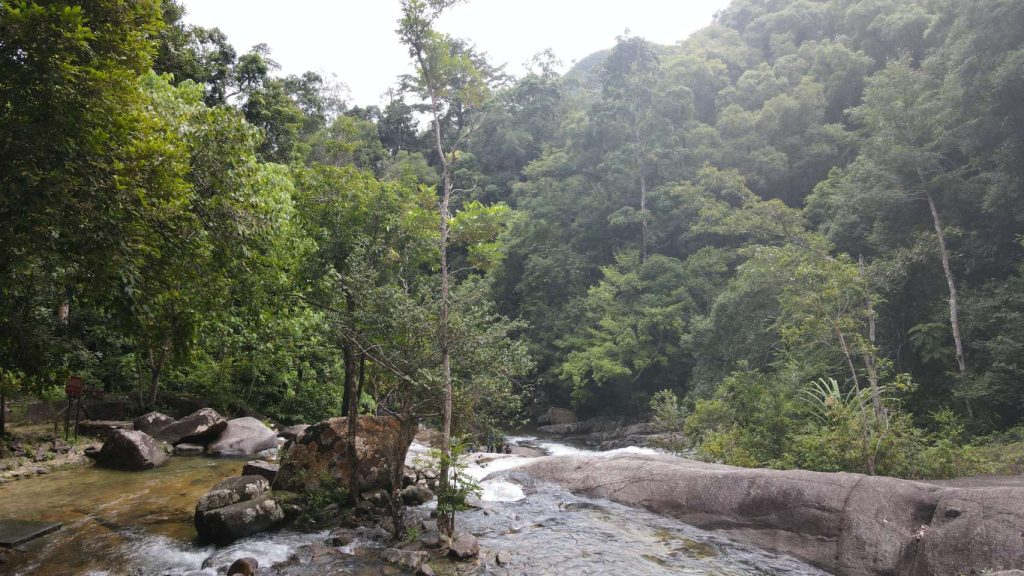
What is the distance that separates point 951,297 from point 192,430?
89.2 feet

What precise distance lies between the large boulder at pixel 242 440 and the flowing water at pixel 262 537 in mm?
2496

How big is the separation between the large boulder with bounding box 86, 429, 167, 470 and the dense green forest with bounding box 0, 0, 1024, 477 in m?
3.11

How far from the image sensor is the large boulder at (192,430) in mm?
16750

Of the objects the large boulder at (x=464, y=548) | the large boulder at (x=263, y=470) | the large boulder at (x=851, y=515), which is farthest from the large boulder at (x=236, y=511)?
the large boulder at (x=851, y=515)

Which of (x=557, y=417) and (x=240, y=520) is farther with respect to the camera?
(x=557, y=417)

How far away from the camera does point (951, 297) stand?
21.0 m

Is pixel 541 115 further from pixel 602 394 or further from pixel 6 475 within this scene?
pixel 6 475

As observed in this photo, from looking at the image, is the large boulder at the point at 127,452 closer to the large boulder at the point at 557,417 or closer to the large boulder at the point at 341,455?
the large boulder at the point at 341,455

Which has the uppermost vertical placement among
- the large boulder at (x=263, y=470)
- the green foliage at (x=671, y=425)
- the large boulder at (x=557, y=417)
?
the large boulder at (x=263, y=470)

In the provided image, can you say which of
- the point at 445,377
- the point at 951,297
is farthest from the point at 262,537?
the point at 951,297

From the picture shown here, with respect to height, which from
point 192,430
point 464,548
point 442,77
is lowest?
point 464,548

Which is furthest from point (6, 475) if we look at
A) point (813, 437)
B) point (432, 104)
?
point (813, 437)

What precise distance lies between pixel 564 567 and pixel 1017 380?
18180mm

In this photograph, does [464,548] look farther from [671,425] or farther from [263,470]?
[671,425]
